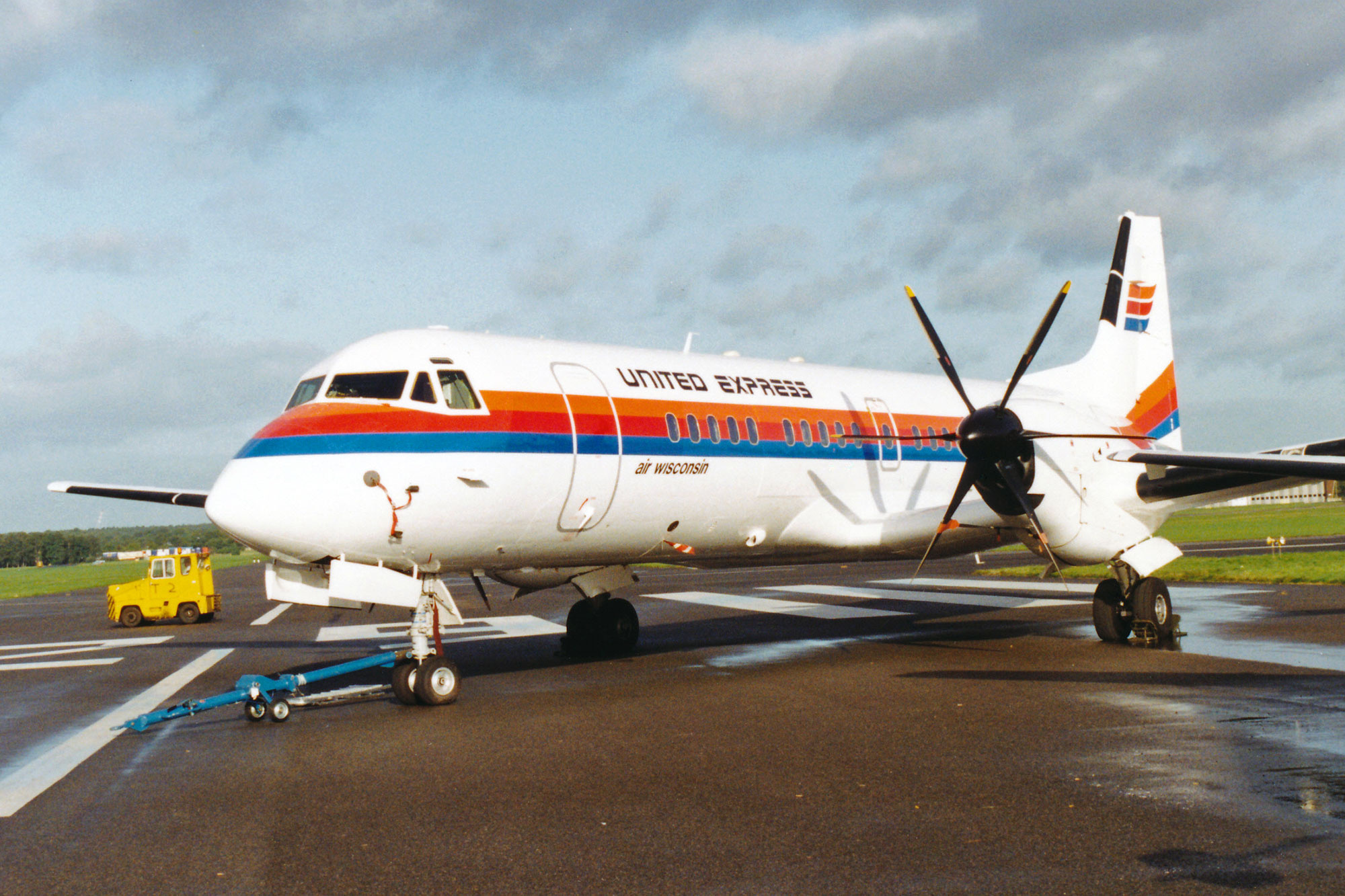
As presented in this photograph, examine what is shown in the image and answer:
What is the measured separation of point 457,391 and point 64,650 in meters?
12.8

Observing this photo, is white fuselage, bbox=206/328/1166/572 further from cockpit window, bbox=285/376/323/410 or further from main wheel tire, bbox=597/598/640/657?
main wheel tire, bbox=597/598/640/657

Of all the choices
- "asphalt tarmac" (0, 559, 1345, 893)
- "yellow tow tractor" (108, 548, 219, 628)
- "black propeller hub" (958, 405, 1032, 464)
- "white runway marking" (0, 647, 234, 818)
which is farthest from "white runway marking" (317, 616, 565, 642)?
"black propeller hub" (958, 405, 1032, 464)

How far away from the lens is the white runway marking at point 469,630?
65.0ft

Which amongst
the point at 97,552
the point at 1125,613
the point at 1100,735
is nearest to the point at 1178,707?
the point at 1100,735

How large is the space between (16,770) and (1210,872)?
897cm

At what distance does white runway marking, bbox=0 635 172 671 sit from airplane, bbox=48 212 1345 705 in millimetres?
2874

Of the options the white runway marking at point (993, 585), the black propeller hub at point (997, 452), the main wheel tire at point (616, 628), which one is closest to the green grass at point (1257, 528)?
the white runway marking at point (993, 585)

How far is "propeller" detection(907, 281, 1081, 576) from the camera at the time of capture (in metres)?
14.3

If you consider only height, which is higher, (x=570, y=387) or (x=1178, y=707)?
(x=570, y=387)

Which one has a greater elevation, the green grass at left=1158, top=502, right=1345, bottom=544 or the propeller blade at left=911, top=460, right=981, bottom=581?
the propeller blade at left=911, top=460, right=981, bottom=581

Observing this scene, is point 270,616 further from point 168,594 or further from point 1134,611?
point 1134,611

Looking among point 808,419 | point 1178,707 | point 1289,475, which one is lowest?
point 1178,707

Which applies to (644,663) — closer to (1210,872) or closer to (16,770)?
(16,770)

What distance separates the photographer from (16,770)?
8.84m
